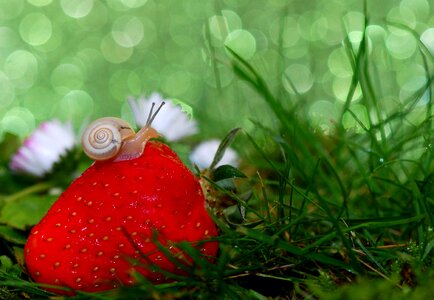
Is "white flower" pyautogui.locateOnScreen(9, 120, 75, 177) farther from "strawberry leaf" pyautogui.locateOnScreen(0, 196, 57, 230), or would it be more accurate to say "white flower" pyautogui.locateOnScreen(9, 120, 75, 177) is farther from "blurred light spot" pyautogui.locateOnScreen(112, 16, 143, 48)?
"blurred light spot" pyautogui.locateOnScreen(112, 16, 143, 48)

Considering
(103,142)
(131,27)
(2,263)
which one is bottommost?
(2,263)

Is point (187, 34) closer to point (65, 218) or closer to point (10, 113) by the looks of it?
point (10, 113)

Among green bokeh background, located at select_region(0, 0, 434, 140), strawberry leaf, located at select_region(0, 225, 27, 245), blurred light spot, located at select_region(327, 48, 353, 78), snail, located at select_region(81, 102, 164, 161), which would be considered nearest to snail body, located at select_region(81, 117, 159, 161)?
snail, located at select_region(81, 102, 164, 161)

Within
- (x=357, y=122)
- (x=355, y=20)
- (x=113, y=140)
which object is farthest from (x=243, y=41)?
(x=113, y=140)

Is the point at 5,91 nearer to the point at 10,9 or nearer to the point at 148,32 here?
the point at 10,9

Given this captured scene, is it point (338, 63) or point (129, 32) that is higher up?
point (129, 32)

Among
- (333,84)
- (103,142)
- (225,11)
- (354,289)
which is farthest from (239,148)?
(225,11)
